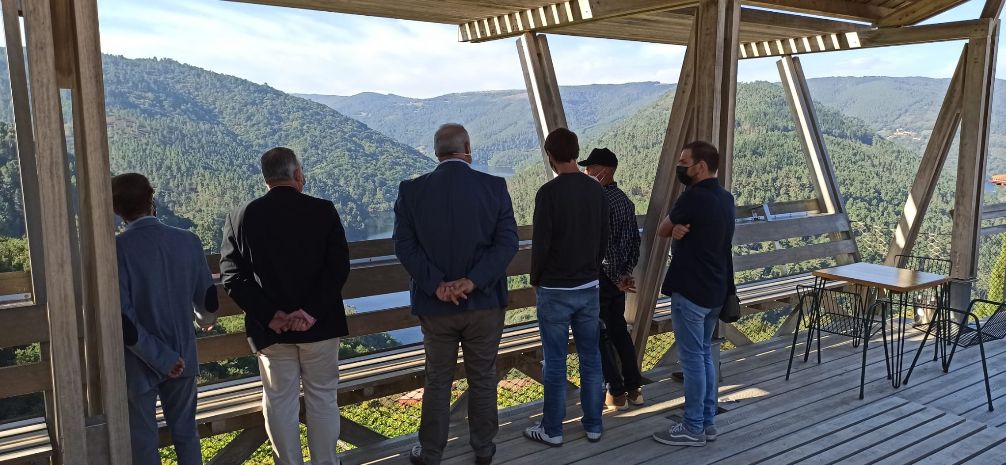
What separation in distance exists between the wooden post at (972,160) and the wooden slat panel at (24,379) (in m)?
6.35

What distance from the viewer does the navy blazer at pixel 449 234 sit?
3041mm

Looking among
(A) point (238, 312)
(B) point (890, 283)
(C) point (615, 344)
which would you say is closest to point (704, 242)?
(C) point (615, 344)

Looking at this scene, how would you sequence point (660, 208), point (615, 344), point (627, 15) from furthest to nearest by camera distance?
1. point (660, 208)
2. point (627, 15)
3. point (615, 344)

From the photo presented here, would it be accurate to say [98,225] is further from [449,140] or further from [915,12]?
[915,12]

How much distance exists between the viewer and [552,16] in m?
4.85

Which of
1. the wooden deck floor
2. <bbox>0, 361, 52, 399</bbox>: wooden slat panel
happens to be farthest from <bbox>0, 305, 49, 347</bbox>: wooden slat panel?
the wooden deck floor

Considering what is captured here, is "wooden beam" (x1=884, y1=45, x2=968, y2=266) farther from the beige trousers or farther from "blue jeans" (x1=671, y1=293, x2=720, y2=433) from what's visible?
the beige trousers

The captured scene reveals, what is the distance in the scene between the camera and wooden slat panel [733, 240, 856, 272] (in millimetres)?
6297

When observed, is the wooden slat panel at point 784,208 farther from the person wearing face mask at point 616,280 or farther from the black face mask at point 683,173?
the black face mask at point 683,173

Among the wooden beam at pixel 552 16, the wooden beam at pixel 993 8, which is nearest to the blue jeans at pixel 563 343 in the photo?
the wooden beam at pixel 552 16

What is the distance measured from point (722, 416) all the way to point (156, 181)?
394cm

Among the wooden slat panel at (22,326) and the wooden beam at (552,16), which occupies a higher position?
the wooden beam at (552,16)

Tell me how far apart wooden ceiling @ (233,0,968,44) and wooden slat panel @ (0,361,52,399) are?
6.82ft

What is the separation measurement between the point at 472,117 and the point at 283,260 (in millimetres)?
3313
